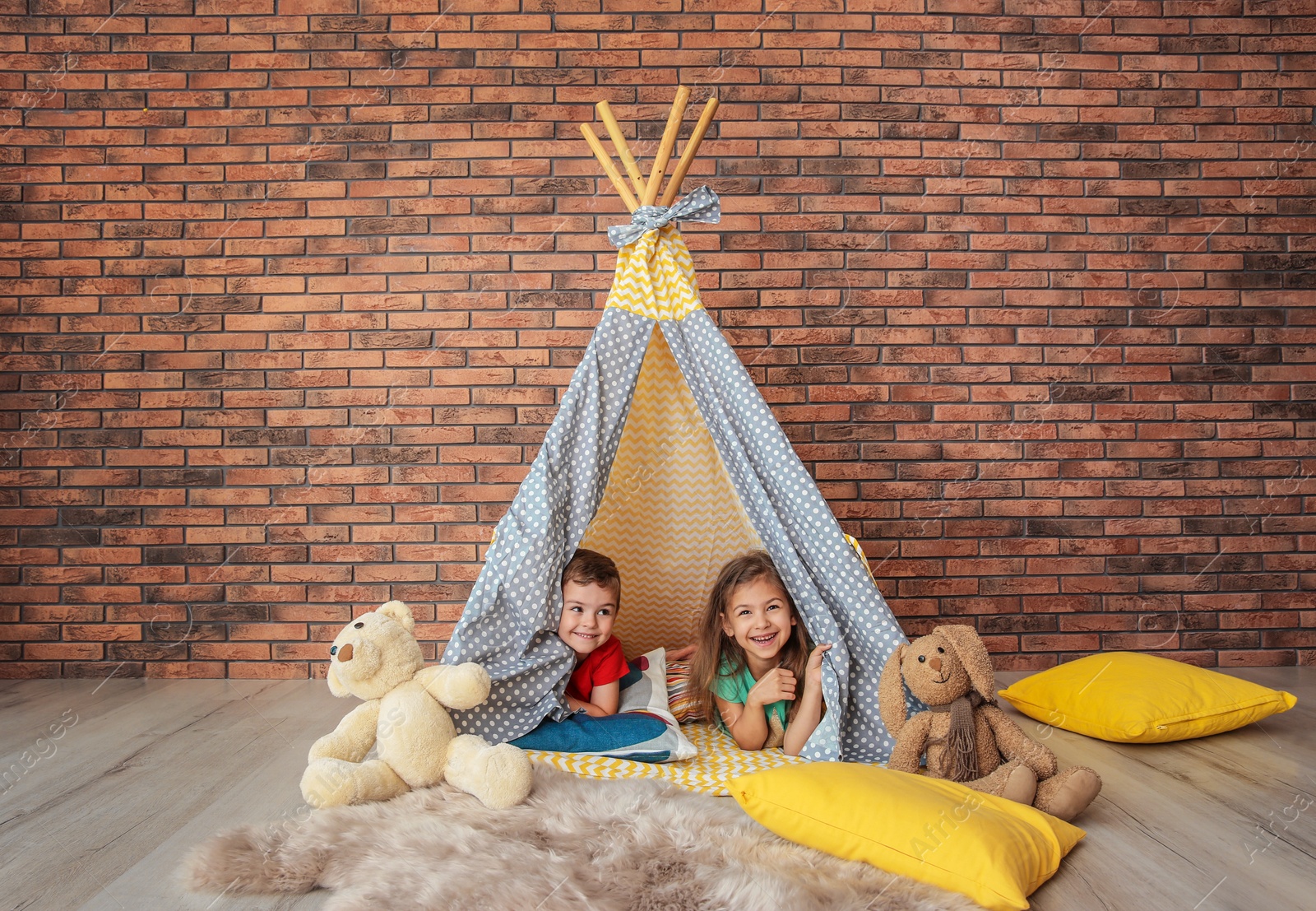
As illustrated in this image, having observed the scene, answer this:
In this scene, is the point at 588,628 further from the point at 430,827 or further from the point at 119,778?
the point at 119,778

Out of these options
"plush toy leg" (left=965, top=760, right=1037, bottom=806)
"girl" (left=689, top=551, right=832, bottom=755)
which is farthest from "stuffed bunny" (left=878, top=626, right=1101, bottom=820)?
"girl" (left=689, top=551, right=832, bottom=755)

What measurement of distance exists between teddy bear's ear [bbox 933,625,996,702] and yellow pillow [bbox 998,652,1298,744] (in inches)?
28.6

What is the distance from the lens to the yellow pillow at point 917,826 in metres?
1.40

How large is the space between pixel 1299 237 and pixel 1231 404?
717mm

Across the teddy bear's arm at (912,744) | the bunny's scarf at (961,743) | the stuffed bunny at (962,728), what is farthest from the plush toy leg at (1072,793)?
the teddy bear's arm at (912,744)

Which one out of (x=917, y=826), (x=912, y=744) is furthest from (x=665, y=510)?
(x=917, y=826)

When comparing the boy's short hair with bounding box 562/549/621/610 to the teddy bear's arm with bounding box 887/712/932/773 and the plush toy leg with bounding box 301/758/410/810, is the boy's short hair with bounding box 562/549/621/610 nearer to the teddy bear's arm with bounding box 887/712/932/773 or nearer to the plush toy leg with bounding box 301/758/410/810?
the plush toy leg with bounding box 301/758/410/810

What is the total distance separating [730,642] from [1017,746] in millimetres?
794

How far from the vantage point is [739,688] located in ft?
7.43

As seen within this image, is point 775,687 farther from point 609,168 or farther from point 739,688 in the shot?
point 609,168

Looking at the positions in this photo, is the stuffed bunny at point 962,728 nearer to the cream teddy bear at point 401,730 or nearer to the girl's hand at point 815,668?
the girl's hand at point 815,668

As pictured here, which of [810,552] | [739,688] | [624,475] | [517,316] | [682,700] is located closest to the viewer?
[810,552]

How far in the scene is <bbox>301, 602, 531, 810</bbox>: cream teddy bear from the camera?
176 centimetres

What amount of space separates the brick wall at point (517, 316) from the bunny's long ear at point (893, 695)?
1.27 metres
